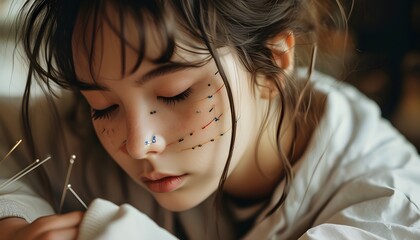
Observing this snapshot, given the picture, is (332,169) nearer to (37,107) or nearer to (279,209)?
(279,209)

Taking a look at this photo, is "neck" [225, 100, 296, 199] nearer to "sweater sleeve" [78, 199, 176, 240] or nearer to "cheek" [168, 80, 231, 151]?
"cheek" [168, 80, 231, 151]

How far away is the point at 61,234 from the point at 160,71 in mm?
187

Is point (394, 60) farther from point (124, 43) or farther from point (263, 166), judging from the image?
point (124, 43)

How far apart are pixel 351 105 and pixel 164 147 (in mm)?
351

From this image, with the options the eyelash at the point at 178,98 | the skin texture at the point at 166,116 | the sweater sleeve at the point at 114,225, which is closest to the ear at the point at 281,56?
the skin texture at the point at 166,116

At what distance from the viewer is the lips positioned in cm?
69

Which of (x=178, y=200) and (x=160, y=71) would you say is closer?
(x=160, y=71)

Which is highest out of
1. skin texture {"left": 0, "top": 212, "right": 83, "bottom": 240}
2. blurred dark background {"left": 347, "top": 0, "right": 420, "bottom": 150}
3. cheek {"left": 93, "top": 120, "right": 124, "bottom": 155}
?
cheek {"left": 93, "top": 120, "right": 124, "bottom": 155}

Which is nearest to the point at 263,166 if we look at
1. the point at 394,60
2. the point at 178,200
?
the point at 178,200

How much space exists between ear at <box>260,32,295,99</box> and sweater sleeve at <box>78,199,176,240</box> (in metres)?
0.24

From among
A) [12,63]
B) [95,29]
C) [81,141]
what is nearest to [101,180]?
[81,141]

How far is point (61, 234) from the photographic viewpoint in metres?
0.56

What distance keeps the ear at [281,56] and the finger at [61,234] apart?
0.94 feet

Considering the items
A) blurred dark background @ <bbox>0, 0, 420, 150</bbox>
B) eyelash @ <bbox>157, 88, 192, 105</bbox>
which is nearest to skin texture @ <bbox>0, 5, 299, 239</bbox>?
eyelash @ <bbox>157, 88, 192, 105</bbox>
